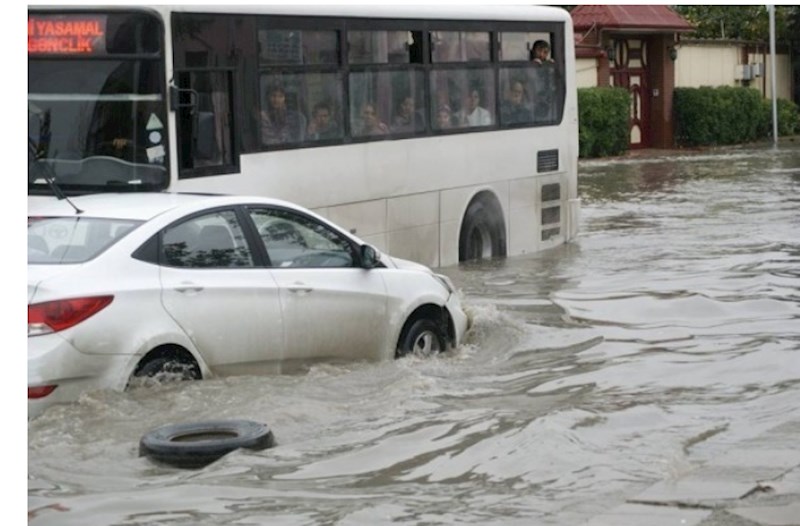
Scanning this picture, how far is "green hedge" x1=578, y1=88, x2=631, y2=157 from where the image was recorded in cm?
3891

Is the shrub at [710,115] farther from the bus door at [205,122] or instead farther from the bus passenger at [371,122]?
the bus door at [205,122]

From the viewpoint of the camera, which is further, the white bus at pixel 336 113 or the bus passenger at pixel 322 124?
the bus passenger at pixel 322 124

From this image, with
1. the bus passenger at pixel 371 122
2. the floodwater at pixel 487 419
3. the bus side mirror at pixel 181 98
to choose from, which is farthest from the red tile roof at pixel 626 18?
the bus side mirror at pixel 181 98

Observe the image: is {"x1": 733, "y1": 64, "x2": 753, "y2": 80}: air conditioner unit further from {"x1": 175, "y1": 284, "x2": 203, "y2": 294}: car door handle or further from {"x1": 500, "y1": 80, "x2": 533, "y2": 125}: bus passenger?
{"x1": 175, "y1": 284, "x2": 203, "y2": 294}: car door handle

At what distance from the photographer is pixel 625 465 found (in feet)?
26.4

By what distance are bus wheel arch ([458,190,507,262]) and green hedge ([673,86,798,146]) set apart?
90.1ft

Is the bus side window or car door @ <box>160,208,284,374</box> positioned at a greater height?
the bus side window

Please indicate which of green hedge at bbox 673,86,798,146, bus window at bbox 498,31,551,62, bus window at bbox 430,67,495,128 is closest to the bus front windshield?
bus window at bbox 430,67,495,128

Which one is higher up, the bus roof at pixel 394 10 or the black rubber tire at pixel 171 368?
the bus roof at pixel 394 10

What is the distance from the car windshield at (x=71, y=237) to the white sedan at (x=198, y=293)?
11 mm

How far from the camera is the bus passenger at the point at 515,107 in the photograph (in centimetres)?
1800

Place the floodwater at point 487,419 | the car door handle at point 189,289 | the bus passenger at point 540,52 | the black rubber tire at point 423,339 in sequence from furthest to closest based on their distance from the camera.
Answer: the bus passenger at point 540,52
the black rubber tire at point 423,339
the car door handle at point 189,289
the floodwater at point 487,419

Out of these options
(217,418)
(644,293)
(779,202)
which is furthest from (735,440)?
(779,202)

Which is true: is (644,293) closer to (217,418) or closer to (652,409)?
(652,409)
